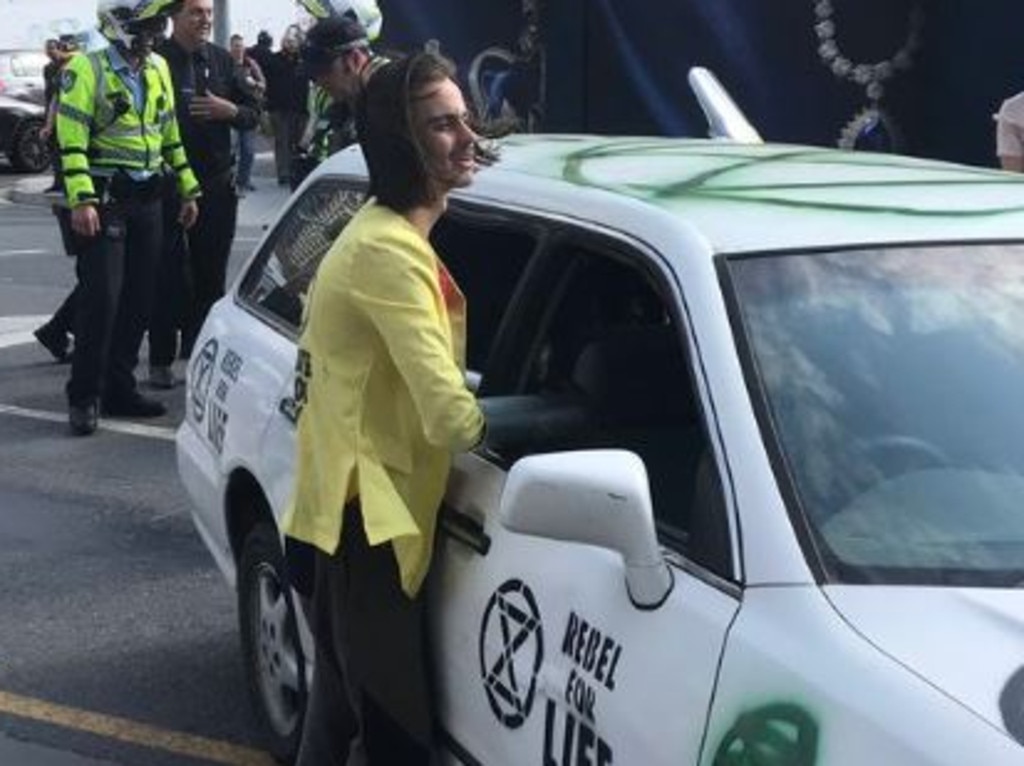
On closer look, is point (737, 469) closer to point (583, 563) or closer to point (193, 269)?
point (583, 563)

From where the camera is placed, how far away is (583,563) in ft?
8.86

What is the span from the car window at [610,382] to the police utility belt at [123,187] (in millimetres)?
4701

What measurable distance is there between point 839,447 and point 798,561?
10.9 inches

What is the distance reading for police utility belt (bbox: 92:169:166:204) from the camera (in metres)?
7.60

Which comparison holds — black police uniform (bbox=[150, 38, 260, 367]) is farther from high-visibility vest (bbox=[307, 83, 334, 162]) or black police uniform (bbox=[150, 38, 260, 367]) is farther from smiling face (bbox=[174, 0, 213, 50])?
high-visibility vest (bbox=[307, 83, 334, 162])

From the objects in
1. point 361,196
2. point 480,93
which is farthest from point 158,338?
point 361,196

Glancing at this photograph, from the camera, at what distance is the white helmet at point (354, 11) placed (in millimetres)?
7055

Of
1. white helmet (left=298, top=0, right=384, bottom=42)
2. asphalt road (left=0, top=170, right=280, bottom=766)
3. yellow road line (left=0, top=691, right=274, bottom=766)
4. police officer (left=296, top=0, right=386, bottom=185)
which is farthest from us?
white helmet (left=298, top=0, right=384, bottom=42)

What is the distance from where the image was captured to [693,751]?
2.32 m

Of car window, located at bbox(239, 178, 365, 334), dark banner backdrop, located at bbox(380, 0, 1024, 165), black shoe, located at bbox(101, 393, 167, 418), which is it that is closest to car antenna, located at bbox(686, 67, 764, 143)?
car window, located at bbox(239, 178, 365, 334)

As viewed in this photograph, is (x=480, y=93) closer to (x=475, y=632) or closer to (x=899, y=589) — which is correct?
Answer: (x=475, y=632)

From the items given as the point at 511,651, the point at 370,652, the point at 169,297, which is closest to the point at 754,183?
the point at 511,651

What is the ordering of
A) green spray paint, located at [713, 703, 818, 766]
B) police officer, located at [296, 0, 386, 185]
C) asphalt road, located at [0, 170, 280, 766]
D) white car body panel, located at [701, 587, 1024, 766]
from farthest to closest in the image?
police officer, located at [296, 0, 386, 185] < asphalt road, located at [0, 170, 280, 766] < green spray paint, located at [713, 703, 818, 766] < white car body panel, located at [701, 587, 1024, 766]

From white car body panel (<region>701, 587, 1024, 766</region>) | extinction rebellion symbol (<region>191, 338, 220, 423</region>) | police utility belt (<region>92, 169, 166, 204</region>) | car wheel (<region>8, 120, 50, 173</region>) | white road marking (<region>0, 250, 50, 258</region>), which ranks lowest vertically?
car wheel (<region>8, 120, 50, 173</region>)
